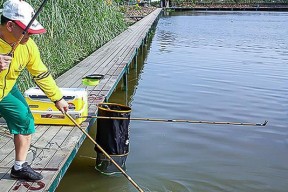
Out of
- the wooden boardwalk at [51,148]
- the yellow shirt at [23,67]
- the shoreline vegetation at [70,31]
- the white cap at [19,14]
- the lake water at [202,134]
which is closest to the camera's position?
the white cap at [19,14]

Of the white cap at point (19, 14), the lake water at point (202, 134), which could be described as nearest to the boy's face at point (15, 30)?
the white cap at point (19, 14)

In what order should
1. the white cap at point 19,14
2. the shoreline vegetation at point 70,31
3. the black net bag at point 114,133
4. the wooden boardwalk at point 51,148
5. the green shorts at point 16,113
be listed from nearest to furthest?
the white cap at point 19,14
the green shorts at point 16,113
the wooden boardwalk at point 51,148
the black net bag at point 114,133
the shoreline vegetation at point 70,31

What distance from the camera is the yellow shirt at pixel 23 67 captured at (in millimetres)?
2957

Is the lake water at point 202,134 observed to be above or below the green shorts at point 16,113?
below

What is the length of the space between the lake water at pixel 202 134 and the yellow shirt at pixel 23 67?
5.29 ft

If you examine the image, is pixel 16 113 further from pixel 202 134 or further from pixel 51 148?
pixel 202 134

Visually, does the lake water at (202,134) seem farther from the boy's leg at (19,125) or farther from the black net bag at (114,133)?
the boy's leg at (19,125)

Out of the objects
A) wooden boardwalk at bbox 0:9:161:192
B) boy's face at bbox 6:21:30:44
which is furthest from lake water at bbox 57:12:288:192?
boy's face at bbox 6:21:30:44

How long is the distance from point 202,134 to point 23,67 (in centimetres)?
374

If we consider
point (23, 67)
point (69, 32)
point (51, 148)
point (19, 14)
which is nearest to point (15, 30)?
point (19, 14)

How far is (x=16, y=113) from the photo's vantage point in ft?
10.2

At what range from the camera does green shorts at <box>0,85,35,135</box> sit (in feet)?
10.1

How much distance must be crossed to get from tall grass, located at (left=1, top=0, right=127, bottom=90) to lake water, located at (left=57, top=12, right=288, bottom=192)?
1.21 metres

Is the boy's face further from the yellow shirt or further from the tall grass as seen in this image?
the tall grass
